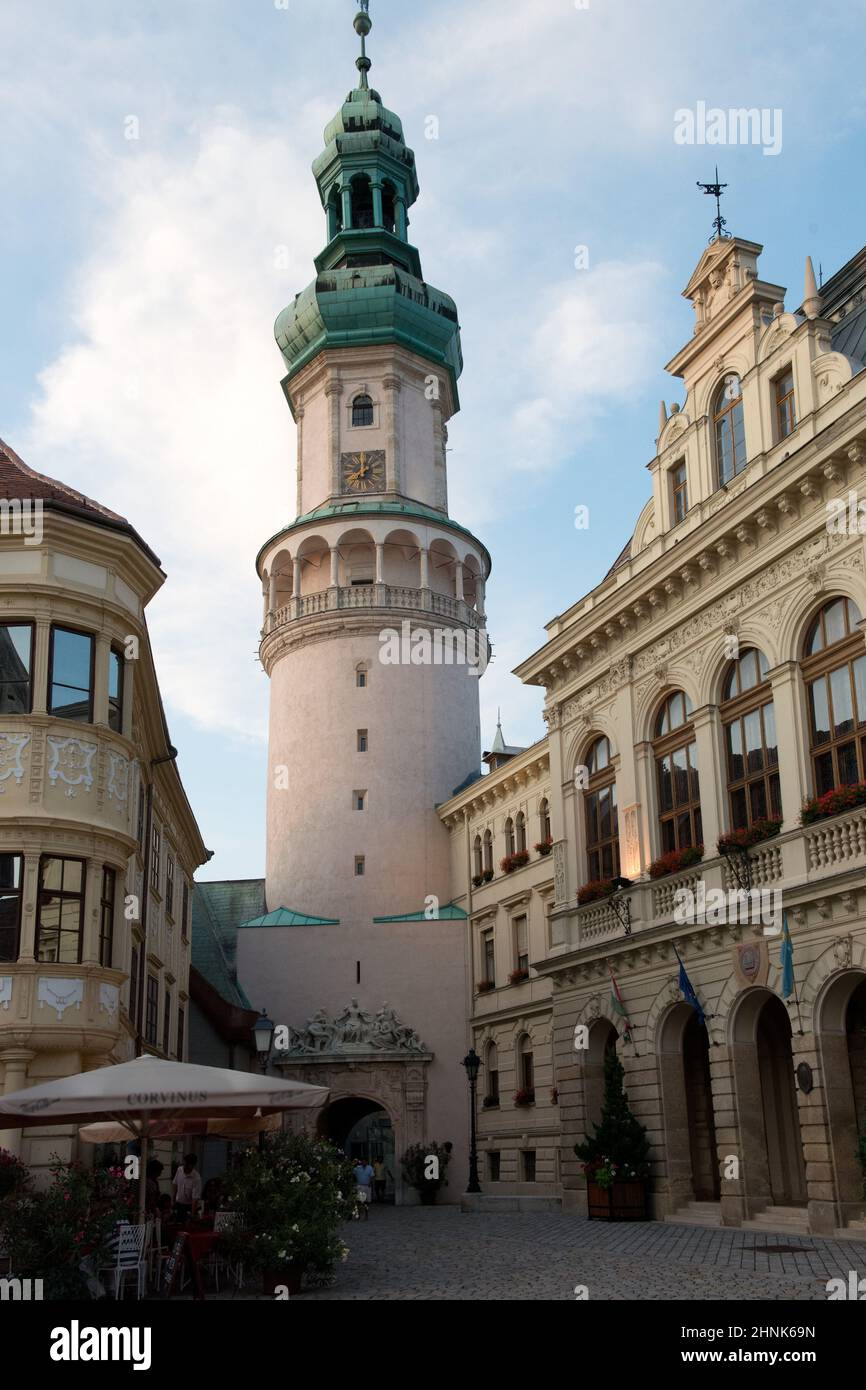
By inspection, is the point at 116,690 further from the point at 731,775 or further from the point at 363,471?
the point at 363,471

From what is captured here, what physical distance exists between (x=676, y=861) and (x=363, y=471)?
33.3 meters

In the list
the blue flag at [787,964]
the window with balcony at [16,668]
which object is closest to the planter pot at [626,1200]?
the blue flag at [787,964]

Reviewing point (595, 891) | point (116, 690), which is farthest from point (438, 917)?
point (116, 690)

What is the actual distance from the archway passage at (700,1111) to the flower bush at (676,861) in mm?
3101

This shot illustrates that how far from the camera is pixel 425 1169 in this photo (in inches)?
1908

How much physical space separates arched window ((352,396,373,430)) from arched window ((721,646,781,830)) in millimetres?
33841

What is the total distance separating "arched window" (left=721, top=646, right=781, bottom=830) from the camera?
94.6 ft

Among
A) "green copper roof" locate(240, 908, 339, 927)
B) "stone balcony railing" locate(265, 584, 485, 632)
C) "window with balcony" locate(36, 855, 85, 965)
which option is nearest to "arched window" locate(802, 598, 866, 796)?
"window with balcony" locate(36, 855, 85, 965)

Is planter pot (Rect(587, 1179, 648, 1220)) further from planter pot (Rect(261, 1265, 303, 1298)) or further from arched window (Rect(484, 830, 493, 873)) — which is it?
arched window (Rect(484, 830, 493, 873))

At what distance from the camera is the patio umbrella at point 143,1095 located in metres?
17.4

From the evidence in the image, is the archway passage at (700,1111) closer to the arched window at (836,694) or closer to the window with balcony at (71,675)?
the arched window at (836,694)

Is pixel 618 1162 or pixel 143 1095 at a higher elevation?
pixel 143 1095

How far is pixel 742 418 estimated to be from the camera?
1257 inches
